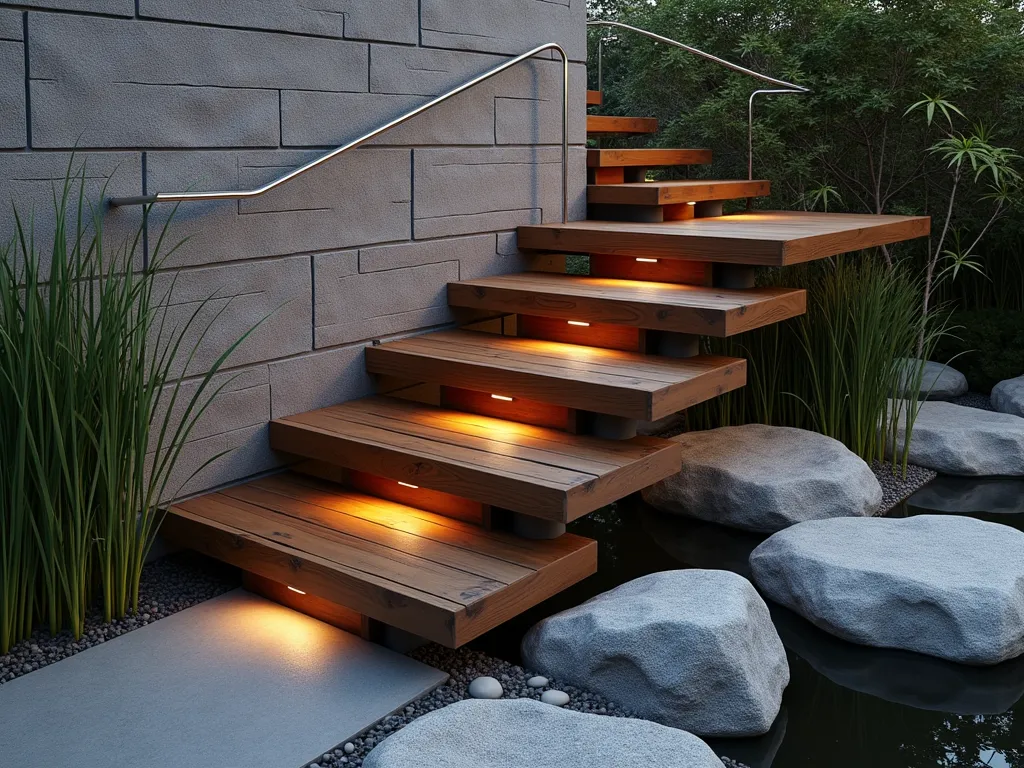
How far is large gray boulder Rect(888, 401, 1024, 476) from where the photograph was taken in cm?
461

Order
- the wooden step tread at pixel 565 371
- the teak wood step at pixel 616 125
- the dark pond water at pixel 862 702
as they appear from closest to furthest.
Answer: the dark pond water at pixel 862 702, the wooden step tread at pixel 565 371, the teak wood step at pixel 616 125

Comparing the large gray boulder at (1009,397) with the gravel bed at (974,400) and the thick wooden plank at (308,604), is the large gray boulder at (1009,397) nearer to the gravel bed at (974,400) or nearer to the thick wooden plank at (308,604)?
the gravel bed at (974,400)

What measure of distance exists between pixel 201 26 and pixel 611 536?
2222 mm

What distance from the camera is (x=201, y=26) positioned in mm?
3174

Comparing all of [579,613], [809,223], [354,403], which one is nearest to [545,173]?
[809,223]

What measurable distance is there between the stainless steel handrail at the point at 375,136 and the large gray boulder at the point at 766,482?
1.28 m

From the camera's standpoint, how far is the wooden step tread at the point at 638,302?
11.5ft

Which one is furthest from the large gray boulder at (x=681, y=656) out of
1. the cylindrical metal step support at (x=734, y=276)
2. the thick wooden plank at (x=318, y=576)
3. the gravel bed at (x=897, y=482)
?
the gravel bed at (x=897, y=482)

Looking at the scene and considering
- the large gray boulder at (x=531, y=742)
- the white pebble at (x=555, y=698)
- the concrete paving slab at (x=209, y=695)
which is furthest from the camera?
the white pebble at (x=555, y=698)

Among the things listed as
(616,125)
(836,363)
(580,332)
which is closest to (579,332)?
(580,332)

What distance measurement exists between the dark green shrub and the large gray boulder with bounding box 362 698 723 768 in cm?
420

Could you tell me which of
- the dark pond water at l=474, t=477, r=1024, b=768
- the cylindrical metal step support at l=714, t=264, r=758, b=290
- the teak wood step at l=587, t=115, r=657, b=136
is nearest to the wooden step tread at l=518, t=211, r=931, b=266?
the cylindrical metal step support at l=714, t=264, r=758, b=290

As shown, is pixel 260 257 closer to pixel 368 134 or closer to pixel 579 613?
pixel 368 134

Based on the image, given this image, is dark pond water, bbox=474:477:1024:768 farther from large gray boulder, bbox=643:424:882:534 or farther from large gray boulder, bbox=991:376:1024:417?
large gray boulder, bbox=991:376:1024:417
